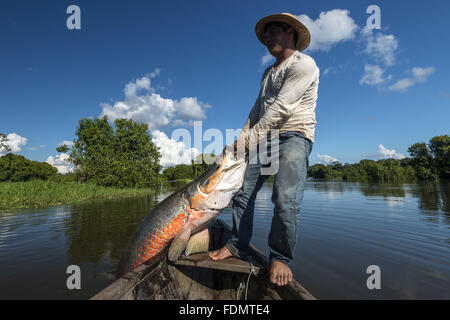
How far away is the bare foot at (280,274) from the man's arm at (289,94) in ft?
4.19

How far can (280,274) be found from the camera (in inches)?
72.8

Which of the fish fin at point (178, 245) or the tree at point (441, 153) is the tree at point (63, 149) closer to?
the fish fin at point (178, 245)

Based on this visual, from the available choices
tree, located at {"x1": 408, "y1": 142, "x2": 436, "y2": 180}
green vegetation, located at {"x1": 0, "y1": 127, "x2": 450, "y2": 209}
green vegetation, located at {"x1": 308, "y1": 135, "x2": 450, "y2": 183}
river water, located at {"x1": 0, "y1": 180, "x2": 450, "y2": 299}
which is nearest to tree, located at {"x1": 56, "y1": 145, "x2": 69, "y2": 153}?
green vegetation, located at {"x1": 0, "y1": 127, "x2": 450, "y2": 209}

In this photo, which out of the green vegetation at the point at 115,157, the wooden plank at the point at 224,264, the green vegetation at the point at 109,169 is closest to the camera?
the wooden plank at the point at 224,264

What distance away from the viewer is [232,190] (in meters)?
2.55

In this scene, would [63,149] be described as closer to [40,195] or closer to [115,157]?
[115,157]

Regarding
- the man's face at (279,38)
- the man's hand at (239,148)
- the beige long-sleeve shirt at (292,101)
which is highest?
the man's face at (279,38)

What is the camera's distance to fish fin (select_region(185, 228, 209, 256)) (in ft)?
8.64

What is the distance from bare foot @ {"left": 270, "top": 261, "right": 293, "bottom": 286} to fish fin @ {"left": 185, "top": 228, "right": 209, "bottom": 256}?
3.62 feet

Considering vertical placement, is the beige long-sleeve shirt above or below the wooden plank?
above

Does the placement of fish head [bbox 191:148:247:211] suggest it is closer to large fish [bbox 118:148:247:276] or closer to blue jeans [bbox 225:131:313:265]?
large fish [bbox 118:148:247:276]

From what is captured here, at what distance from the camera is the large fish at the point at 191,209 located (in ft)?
8.25

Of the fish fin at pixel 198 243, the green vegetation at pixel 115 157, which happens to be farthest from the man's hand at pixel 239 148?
the green vegetation at pixel 115 157
